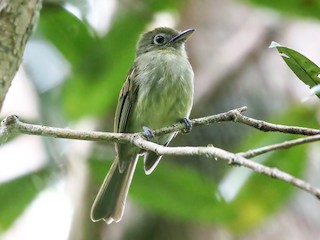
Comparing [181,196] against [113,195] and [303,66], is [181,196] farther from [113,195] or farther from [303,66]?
[303,66]

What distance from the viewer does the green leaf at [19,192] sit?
3.26 m

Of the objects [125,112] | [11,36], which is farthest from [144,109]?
[11,36]

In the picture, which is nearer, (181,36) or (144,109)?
(144,109)

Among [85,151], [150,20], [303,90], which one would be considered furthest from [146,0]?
[303,90]

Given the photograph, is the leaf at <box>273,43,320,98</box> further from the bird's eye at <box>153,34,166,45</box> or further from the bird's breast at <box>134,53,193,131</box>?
the bird's eye at <box>153,34,166,45</box>

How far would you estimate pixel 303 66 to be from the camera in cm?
203

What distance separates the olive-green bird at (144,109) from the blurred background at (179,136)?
8cm

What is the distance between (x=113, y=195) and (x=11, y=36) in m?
1.17

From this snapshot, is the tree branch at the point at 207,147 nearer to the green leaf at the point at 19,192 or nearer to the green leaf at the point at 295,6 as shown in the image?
the green leaf at the point at 19,192

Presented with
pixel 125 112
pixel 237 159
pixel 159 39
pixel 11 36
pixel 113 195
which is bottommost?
pixel 113 195

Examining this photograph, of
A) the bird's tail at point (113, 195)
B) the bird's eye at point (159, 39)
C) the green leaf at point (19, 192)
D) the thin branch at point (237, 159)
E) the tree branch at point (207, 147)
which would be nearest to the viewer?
the thin branch at point (237, 159)

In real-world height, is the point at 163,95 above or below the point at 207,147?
above

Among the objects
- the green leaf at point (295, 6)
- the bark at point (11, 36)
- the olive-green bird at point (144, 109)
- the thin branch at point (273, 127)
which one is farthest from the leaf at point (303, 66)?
the green leaf at point (295, 6)

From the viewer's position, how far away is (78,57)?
11.7 feet
